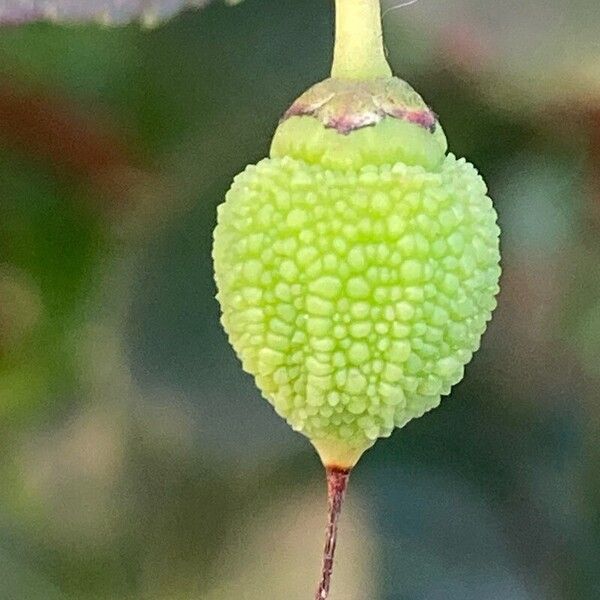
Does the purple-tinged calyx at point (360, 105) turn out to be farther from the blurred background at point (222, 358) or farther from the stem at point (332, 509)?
the blurred background at point (222, 358)

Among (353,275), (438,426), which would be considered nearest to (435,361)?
(353,275)

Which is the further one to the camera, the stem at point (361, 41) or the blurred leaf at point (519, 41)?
the blurred leaf at point (519, 41)

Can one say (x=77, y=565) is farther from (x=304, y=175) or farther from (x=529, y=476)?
(x=304, y=175)

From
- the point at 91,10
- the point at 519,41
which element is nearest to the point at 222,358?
the point at 519,41

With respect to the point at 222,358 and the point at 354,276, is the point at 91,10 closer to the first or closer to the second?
the point at 354,276

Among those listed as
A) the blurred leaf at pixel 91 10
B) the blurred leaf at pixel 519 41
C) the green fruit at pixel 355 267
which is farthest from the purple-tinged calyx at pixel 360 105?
the blurred leaf at pixel 519 41

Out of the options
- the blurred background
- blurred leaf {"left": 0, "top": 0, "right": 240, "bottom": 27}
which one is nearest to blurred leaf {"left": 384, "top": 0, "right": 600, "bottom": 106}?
the blurred background

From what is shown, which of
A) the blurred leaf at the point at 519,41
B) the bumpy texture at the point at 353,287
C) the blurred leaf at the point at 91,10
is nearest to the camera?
the bumpy texture at the point at 353,287

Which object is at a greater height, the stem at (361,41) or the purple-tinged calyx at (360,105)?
the stem at (361,41)
